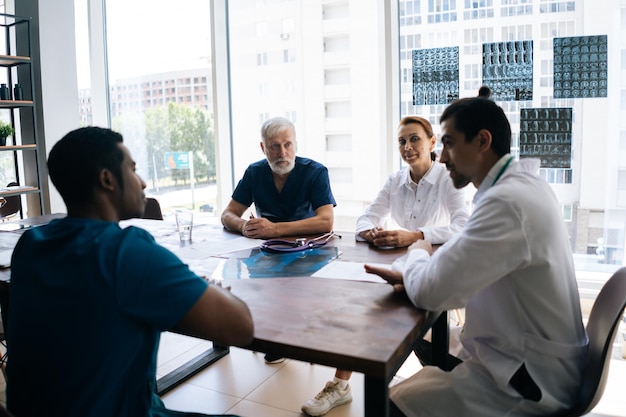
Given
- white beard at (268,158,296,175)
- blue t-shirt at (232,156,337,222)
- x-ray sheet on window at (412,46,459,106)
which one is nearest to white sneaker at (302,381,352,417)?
blue t-shirt at (232,156,337,222)

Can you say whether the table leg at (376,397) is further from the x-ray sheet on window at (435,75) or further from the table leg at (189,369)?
the x-ray sheet on window at (435,75)

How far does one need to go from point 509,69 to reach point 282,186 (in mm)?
1739

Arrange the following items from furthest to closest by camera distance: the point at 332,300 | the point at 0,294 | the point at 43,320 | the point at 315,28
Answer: the point at 315,28 → the point at 0,294 → the point at 332,300 → the point at 43,320

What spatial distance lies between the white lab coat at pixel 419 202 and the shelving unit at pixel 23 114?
10.9ft

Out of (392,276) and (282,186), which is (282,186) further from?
(392,276)

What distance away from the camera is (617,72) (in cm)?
306

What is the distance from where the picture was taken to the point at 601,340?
136cm

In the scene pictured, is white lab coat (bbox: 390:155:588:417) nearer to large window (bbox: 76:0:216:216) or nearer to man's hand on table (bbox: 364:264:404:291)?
man's hand on table (bbox: 364:264:404:291)

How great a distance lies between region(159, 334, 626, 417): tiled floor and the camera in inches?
93.7

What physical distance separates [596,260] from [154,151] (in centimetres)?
401

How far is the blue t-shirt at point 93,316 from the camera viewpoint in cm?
100

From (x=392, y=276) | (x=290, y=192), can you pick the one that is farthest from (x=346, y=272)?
(x=290, y=192)

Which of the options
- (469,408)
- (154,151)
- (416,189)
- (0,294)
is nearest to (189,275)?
Answer: (469,408)

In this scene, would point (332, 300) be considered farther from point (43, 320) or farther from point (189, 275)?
point (43, 320)
